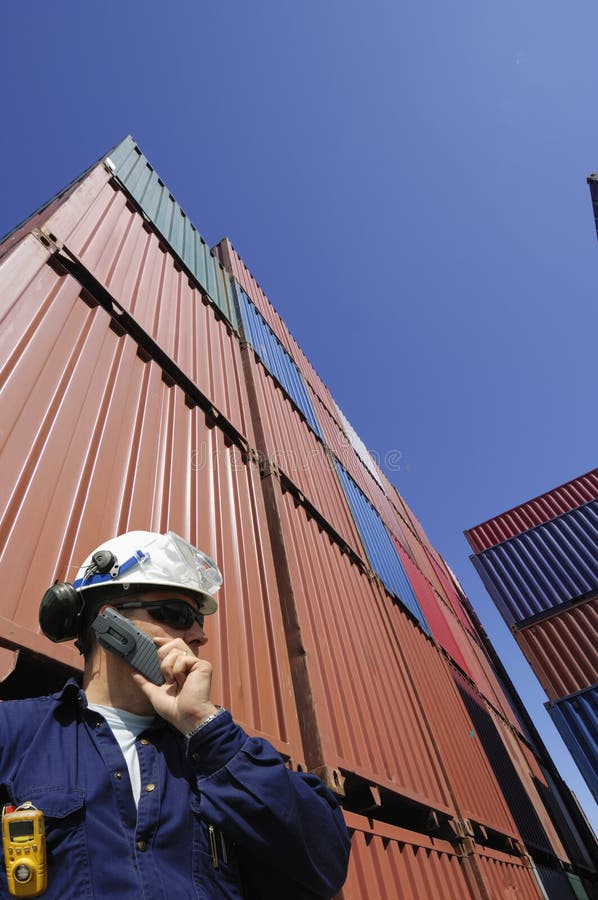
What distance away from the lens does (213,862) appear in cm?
132

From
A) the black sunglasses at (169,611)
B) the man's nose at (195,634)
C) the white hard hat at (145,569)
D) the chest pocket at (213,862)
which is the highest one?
the white hard hat at (145,569)

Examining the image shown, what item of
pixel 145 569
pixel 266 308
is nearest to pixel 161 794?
pixel 145 569

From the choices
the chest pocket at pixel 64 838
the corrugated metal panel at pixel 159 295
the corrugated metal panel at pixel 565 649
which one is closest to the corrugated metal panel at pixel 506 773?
the corrugated metal panel at pixel 565 649

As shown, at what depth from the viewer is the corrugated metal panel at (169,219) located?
23.7 feet

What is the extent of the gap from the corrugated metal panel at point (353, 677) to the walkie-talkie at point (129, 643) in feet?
7.88

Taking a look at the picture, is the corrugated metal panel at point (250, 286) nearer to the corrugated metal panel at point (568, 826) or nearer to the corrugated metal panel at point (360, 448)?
the corrugated metal panel at point (360, 448)

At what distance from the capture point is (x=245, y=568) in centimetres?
413

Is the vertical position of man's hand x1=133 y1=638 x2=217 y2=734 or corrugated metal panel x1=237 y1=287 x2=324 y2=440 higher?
corrugated metal panel x1=237 y1=287 x2=324 y2=440

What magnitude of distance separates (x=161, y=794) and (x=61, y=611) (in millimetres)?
753

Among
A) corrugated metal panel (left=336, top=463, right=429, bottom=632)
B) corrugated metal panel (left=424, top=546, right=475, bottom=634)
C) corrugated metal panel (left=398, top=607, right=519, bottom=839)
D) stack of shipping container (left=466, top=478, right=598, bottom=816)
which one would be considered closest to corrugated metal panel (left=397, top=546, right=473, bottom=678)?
corrugated metal panel (left=336, top=463, right=429, bottom=632)

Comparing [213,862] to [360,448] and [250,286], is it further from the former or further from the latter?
[360,448]

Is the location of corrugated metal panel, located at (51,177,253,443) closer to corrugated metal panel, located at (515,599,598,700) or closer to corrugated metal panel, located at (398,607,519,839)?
corrugated metal panel, located at (398,607,519,839)

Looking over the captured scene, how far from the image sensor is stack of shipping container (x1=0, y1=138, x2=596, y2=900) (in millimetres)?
2816

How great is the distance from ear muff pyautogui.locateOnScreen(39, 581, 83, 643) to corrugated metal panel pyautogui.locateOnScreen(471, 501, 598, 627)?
19.6 metres
